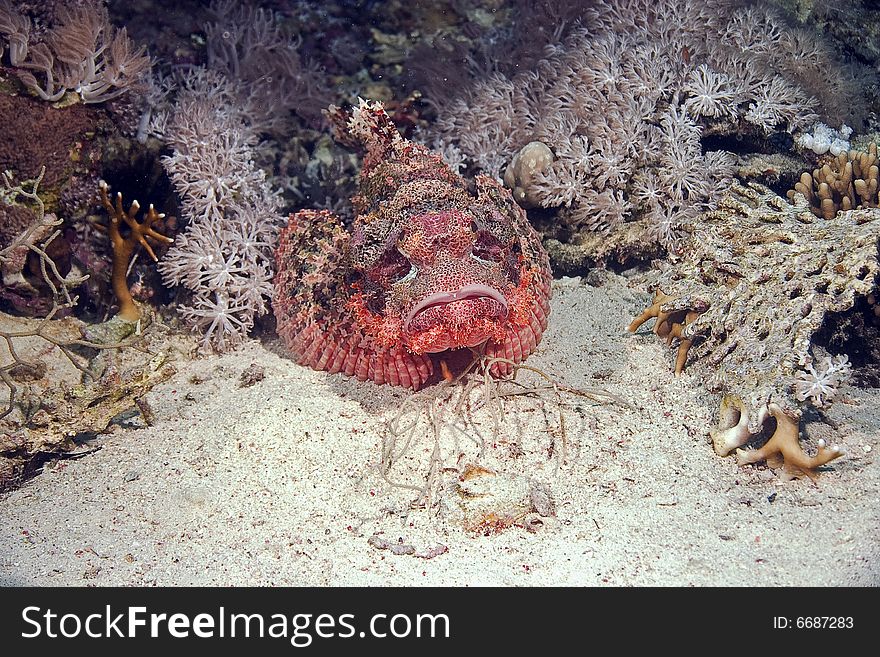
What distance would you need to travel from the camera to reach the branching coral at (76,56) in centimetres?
452

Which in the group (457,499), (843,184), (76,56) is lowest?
(457,499)

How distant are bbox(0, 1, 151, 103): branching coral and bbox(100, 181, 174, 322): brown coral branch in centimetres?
77

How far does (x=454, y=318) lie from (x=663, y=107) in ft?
11.3

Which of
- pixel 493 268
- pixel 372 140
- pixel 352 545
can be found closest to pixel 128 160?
pixel 372 140

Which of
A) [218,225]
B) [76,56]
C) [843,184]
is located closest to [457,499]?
[218,225]

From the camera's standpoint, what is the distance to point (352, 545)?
10.1 ft

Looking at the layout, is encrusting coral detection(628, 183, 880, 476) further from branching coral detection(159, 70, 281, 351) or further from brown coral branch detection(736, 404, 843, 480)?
branching coral detection(159, 70, 281, 351)

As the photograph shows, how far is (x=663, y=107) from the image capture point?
5.46 m

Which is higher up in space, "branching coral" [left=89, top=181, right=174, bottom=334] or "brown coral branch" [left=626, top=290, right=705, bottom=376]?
"brown coral branch" [left=626, top=290, right=705, bottom=376]

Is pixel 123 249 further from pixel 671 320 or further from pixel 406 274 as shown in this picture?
pixel 671 320

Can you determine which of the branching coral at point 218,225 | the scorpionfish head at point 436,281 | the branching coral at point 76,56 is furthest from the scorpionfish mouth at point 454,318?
the branching coral at point 76,56

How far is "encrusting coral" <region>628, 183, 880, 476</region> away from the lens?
3264mm

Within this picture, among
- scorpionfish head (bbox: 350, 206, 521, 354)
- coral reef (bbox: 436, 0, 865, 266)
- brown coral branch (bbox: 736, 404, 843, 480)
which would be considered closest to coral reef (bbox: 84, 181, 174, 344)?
scorpionfish head (bbox: 350, 206, 521, 354)

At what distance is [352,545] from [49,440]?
2212 mm
